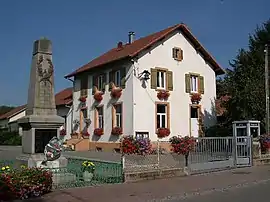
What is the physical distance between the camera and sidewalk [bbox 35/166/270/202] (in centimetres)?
1002

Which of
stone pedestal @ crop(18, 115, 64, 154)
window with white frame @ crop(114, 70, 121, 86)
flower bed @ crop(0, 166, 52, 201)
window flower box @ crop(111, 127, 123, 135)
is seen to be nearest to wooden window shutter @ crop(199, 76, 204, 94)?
window with white frame @ crop(114, 70, 121, 86)

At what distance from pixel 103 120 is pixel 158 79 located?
18.1 feet

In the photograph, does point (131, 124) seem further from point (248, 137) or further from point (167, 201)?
point (167, 201)

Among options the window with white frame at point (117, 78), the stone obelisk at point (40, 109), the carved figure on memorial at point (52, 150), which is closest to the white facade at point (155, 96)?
the window with white frame at point (117, 78)

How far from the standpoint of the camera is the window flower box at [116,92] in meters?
27.4

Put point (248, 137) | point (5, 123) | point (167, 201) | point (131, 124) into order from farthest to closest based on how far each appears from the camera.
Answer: point (5, 123), point (131, 124), point (248, 137), point (167, 201)

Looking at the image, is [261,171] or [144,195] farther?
[261,171]

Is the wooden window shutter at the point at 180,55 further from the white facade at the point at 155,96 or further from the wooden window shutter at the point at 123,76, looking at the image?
the wooden window shutter at the point at 123,76

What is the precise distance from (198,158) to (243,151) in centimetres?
343

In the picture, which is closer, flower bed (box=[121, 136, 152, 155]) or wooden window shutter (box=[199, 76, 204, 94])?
flower bed (box=[121, 136, 152, 155])

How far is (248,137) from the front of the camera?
18.1 m

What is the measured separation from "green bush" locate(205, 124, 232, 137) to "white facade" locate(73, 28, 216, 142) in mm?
803

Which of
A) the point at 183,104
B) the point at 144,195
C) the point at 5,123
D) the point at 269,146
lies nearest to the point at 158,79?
the point at 183,104

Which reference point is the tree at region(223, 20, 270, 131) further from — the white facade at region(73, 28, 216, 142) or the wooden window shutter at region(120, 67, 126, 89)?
the wooden window shutter at region(120, 67, 126, 89)
